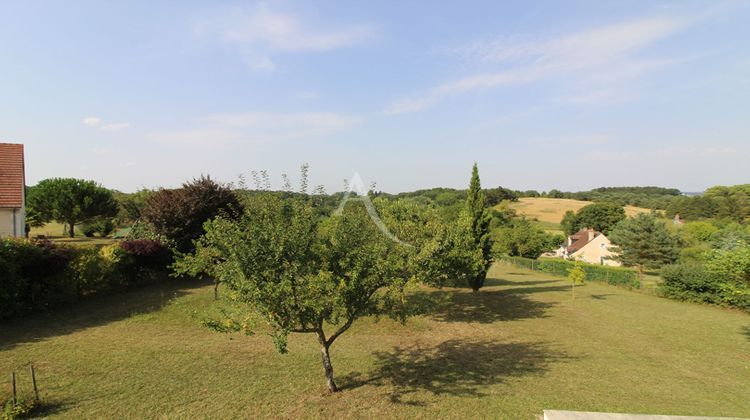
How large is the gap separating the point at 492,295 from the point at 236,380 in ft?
50.7

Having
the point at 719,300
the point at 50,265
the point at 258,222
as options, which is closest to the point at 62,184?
the point at 50,265

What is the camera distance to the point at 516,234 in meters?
44.9

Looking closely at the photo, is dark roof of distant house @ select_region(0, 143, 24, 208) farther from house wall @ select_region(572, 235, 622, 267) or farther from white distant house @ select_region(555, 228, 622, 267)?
house wall @ select_region(572, 235, 622, 267)

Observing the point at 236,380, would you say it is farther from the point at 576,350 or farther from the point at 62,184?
the point at 62,184

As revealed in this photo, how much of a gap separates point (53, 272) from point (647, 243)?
144ft

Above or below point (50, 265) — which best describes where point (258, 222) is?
above

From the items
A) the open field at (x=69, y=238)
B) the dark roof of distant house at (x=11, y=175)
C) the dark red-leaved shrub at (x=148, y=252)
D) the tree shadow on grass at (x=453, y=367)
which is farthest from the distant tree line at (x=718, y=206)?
the open field at (x=69, y=238)

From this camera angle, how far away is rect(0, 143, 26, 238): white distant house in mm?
18453

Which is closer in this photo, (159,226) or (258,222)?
(258,222)

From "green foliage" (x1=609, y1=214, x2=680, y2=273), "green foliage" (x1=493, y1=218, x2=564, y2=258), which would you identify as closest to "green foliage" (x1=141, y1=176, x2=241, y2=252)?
"green foliage" (x1=493, y1=218, x2=564, y2=258)

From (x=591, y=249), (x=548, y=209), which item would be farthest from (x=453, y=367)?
(x=548, y=209)

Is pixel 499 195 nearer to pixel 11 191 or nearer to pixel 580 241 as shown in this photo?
pixel 580 241

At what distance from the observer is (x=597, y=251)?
52.2 metres

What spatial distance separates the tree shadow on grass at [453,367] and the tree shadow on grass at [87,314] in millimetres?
10083
